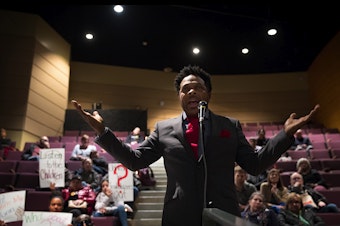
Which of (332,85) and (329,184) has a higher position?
(332,85)

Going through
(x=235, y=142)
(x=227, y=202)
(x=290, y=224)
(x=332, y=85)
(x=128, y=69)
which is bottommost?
(x=290, y=224)

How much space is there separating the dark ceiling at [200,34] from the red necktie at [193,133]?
623cm

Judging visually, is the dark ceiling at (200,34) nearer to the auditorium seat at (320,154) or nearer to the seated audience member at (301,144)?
the seated audience member at (301,144)

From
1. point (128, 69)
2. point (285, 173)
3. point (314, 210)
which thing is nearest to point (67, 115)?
point (128, 69)

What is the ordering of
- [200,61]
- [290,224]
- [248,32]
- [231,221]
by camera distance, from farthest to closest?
[200,61]
[248,32]
[290,224]
[231,221]

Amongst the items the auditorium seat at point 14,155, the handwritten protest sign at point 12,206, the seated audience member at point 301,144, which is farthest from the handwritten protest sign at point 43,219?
the seated audience member at point 301,144

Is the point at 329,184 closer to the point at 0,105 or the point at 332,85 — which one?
the point at 332,85

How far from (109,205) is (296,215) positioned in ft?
6.65

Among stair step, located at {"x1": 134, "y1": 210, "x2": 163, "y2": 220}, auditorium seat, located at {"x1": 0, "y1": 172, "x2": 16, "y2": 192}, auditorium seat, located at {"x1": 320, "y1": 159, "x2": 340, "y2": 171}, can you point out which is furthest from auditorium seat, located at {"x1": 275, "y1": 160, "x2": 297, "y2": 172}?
auditorium seat, located at {"x1": 0, "y1": 172, "x2": 16, "y2": 192}

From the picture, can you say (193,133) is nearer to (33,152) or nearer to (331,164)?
(331,164)

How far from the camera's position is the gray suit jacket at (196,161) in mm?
998

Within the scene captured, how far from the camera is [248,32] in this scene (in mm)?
8336

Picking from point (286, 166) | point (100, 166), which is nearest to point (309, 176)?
point (286, 166)

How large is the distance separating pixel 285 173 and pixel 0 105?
604cm
